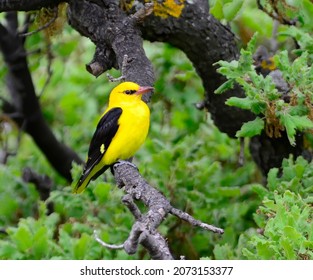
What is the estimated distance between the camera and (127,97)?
377 cm

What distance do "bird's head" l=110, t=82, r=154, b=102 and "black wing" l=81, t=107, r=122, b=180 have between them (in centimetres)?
8

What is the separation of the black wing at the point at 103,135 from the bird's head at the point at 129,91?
0.25 ft

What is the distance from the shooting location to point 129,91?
12.0 feet

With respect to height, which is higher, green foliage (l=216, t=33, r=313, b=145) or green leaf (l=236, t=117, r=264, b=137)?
green foliage (l=216, t=33, r=313, b=145)

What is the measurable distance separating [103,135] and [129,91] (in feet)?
1.06

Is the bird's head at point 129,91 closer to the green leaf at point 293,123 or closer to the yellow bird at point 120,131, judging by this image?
the yellow bird at point 120,131

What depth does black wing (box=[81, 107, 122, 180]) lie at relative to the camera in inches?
152

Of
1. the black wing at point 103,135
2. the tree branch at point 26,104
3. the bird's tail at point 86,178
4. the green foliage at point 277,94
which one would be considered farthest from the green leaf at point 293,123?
the tree branch at point 26,104

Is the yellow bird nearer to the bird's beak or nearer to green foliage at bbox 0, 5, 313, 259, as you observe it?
the bird's beak

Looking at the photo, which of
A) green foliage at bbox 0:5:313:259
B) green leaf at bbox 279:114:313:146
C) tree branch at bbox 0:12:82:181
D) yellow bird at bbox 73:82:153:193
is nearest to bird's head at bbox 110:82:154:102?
yellow bird at bbox 73:82:153:193

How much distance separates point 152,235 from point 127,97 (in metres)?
1.40

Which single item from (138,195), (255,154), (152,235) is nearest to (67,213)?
(255,154)

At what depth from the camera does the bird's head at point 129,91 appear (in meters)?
3.59

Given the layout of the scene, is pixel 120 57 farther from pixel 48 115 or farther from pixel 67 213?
pixel 48 115
